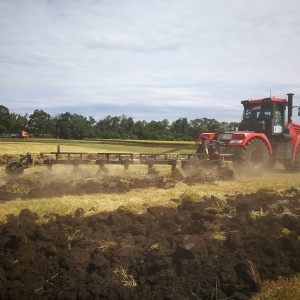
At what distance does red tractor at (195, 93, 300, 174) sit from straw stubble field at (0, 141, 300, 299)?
14.8 feet

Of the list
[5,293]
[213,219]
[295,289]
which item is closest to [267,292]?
[295,289]

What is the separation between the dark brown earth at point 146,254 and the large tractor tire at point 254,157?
549 centimetres

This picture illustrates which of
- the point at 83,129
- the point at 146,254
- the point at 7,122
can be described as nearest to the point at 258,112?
the point at 146,254

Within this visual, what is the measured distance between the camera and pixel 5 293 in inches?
130

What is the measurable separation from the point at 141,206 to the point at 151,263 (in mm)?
2679

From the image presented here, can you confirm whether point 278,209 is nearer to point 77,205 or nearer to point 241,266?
point 241,266

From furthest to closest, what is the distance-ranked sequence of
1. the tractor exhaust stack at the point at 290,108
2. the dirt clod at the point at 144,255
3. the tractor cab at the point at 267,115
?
the tractor cab at the point at 267,115 < the tractor exhaust stack at the point at 290,108 < the dirt clod at the point at 144,255

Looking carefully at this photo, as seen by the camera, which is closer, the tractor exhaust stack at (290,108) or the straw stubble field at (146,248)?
the straw stubble field at (146,248)

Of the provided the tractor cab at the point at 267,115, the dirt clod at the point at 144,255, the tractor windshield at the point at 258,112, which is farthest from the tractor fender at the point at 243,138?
the dirt clod at the point at 144,255

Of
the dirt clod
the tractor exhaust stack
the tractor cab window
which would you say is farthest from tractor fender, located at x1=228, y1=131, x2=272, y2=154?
the dirt clod

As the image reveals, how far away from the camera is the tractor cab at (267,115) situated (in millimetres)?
11922

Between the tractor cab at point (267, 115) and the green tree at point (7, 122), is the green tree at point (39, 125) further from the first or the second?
→ the tractor cab at point (267, 115)

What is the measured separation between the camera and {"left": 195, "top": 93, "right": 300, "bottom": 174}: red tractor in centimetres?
1131

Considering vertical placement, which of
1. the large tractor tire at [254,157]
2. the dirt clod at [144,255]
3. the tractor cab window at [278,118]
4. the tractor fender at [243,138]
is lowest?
the dirt clod at [144,255]
